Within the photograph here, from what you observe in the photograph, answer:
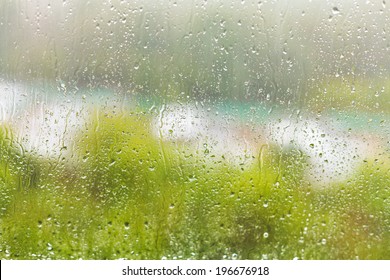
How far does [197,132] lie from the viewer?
1212mm

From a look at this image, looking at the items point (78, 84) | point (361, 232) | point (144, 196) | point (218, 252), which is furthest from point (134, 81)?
point (361, 232)

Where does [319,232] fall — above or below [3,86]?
below

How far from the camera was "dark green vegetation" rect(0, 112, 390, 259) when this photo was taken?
120 cm

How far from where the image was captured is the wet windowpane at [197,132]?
120 centimetres

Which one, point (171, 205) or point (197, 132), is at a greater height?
point (197, 132)

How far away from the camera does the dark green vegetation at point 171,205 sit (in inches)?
47.1

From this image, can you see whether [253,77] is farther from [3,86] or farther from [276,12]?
[3,86]

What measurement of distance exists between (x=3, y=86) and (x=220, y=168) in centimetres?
71

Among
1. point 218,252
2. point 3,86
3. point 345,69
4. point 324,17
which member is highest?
point 324,17

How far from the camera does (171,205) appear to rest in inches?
47.5

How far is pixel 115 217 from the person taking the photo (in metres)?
1.21

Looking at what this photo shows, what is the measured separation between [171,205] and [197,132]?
237 millimetres

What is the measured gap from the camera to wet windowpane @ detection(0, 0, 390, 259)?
47.1 inches

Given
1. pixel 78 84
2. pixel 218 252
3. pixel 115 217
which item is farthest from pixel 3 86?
pixel 218 252
